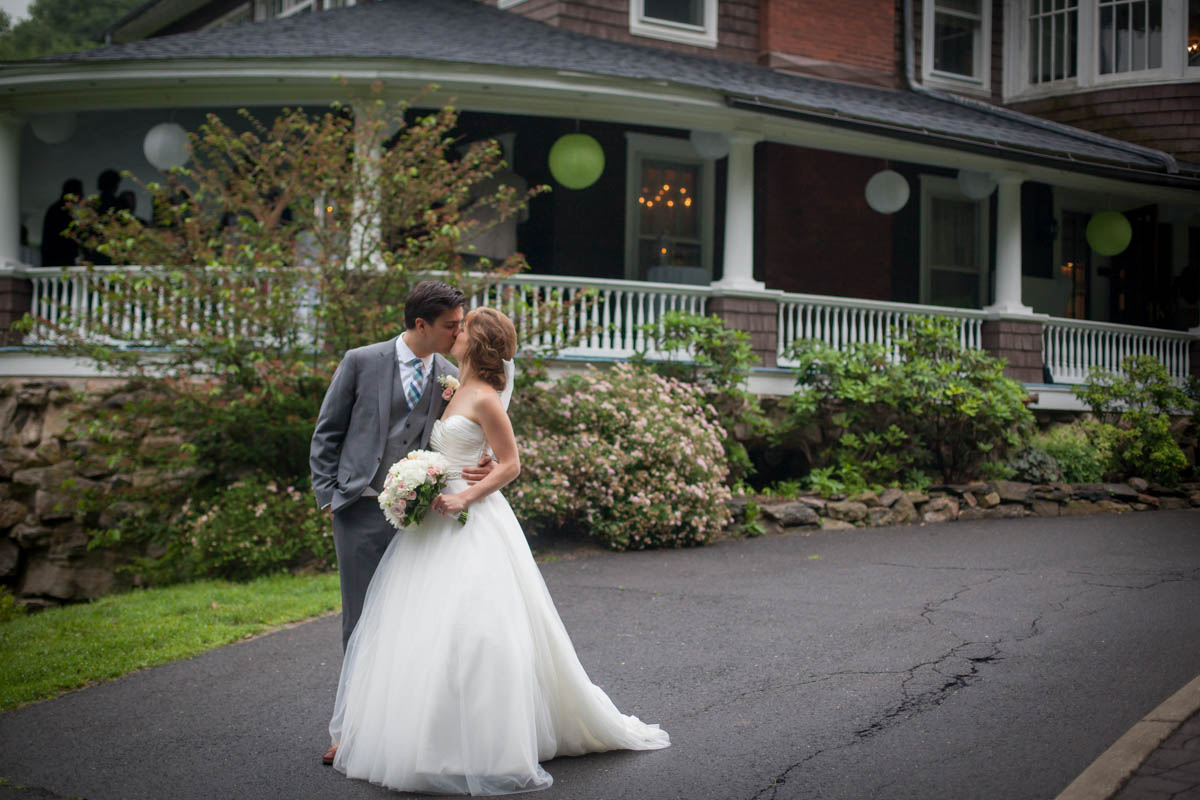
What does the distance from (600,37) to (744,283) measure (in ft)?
16.5

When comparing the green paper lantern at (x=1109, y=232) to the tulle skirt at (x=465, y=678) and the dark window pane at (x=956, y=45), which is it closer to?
the dark window pane at (x=956, y=45)

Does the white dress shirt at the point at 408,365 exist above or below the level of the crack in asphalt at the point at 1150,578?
above

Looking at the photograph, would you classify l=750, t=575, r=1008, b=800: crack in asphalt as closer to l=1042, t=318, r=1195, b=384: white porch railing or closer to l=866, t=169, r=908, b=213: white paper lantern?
l=866, t=169, r=908, b=213: white paper lantern

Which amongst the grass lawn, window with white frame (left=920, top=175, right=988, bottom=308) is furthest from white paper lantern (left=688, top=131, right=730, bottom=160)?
the grass lawn

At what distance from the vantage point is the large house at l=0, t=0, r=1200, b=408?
37.9 ft

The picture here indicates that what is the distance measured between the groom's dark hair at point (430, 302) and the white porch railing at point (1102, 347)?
11421mm

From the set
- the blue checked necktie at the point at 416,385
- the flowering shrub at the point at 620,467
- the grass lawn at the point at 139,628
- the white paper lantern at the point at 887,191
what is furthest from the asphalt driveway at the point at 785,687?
the white paper lantern at the point at 887,191

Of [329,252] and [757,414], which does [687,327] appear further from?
[329,252]

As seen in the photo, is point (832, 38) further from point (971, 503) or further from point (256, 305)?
point (256, 305)

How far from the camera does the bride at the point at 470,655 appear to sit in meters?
3.97

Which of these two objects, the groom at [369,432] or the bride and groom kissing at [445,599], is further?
the groom at [369,432]

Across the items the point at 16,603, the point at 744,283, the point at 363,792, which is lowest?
the point at 16,603

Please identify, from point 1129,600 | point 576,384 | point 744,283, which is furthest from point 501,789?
point 744,283

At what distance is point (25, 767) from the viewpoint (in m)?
4.52
